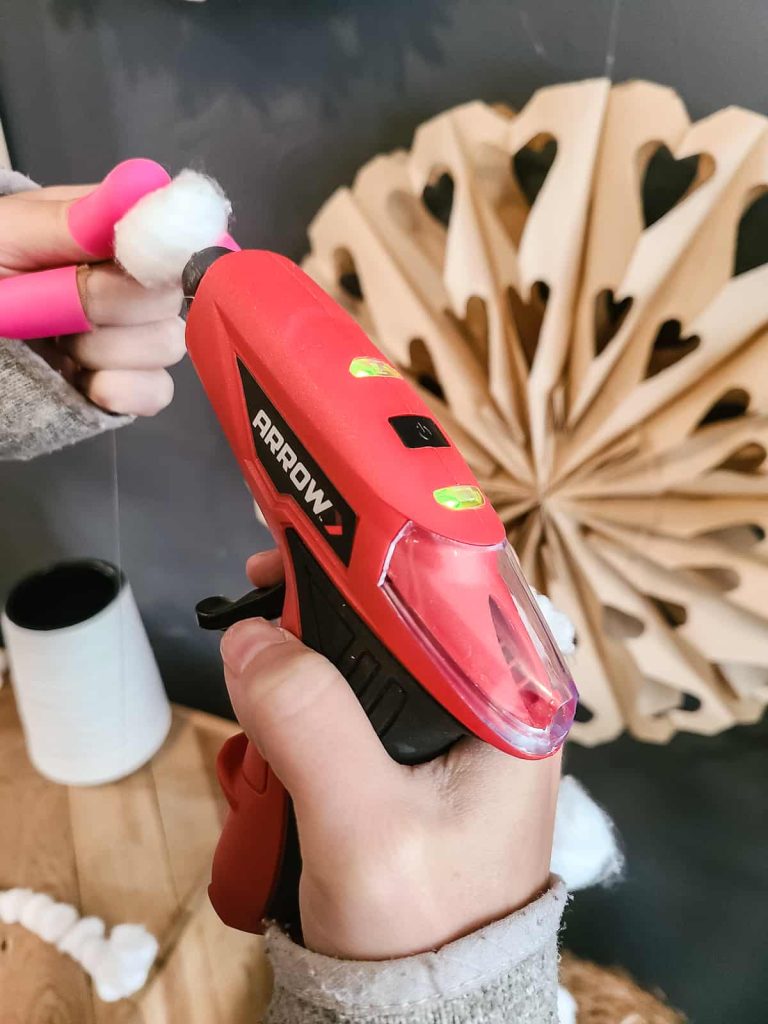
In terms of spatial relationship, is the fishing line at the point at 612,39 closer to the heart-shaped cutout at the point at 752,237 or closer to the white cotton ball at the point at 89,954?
the heart-shaped cutout at the point at 752,237

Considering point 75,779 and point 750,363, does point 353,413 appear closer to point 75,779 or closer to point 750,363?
point 750,363

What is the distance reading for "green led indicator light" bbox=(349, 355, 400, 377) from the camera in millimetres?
326

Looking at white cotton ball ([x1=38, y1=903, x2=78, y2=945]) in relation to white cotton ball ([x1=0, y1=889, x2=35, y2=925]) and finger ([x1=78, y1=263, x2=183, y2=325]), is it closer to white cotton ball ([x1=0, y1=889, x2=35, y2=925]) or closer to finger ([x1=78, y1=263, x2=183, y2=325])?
white cotton ball ([x1=0, y1=889, x2=35, y2=925])

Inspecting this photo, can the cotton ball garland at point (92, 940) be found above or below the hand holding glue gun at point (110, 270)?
below

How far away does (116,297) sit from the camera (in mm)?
436

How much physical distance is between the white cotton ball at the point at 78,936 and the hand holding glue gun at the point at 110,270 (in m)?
0.45

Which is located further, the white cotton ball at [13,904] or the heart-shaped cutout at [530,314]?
the white cotton ball at [13,904]

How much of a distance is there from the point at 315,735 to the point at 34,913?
486 millimetres

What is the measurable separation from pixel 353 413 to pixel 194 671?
57 cm

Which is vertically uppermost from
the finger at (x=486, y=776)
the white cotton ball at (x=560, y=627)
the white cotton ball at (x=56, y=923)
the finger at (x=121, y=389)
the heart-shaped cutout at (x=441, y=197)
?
the heart-shaped cutout at (x=441, y=197)

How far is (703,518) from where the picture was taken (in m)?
0.44

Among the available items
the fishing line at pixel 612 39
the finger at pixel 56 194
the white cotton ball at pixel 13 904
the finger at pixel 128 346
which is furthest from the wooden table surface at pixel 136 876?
the fishing line at pixel 612 39

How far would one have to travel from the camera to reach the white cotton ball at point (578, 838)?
1.66ft

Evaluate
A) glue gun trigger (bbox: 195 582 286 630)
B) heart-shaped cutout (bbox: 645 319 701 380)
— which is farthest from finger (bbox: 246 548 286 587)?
heart-shaped cutout (bbox: 645 319 701 380)
